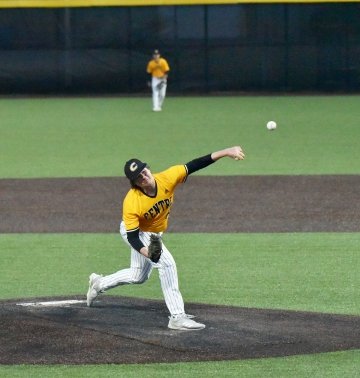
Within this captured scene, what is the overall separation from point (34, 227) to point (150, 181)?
21.0ft

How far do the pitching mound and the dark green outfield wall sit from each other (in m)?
28.9

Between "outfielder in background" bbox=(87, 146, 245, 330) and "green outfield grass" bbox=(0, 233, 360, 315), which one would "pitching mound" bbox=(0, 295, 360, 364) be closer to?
"outfielder in background" bbox=(87, 146, 245, 330)

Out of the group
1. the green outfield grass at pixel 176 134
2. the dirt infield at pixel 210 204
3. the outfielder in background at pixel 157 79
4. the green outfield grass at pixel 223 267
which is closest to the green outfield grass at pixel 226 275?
the green outfield grass at pixel 223 267

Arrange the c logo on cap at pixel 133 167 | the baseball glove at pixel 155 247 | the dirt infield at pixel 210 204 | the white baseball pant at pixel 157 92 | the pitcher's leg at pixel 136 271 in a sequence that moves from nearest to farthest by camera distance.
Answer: the baseball glove at pixel 155 247 → the c logo on cap at pixel 133 167 → the pitcher's leg at pixel 136 271 → the dirt infield at pixel 210 204 → the white baseball pant at pixel 157 92

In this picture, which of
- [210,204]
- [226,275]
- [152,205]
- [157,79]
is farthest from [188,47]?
[152,205]

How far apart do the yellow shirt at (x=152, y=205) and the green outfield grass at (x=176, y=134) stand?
10868mm

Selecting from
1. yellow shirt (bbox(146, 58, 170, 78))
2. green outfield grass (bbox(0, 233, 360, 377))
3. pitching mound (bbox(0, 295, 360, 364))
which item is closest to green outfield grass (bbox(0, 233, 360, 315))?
green outfield grass (bbox(0, 233, 360, 377))

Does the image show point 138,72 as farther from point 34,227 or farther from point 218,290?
point 218,290

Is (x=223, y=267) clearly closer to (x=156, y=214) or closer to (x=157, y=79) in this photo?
(x=156, y=214)

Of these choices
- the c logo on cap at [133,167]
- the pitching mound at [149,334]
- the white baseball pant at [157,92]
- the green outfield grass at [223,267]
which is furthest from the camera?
the white baseball pant at [157,92]

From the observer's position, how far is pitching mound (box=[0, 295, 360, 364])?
9203 millimetres

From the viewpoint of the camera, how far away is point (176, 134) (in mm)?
28156

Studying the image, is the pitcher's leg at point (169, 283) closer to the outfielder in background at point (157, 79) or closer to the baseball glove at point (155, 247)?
the baseball glove at point (155, 247)

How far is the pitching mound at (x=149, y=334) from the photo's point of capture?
9.20 metres
